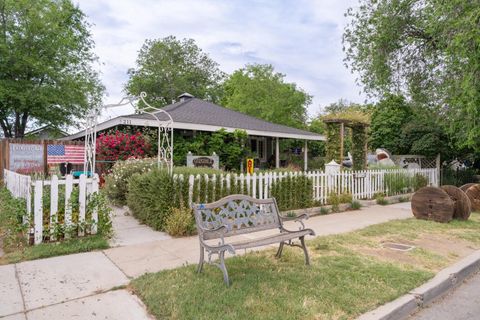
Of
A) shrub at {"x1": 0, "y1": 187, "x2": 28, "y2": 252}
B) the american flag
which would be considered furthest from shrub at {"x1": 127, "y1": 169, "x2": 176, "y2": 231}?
the american flag

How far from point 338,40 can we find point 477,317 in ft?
54.4

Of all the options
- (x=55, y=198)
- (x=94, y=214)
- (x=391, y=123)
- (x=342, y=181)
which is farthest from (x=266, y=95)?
(x=55, y=198)

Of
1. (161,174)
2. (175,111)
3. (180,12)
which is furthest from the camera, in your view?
(175,111)

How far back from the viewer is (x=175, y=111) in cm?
1495

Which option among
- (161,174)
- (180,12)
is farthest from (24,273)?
(180,12)

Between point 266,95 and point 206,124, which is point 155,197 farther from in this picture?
point 266,95

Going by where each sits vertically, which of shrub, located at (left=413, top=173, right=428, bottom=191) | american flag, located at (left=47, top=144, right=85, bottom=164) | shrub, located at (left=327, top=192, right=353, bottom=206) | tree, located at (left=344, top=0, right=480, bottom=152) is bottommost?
shrub, located at (left=327, top=192, right=353, bottom=206)

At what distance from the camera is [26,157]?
11.5 metres

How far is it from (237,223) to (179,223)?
209 cm

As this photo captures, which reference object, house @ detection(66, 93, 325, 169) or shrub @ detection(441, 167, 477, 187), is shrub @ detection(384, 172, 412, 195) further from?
shrub @ detection(441, 167, 477, 187)

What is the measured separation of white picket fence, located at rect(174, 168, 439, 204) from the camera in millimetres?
7555

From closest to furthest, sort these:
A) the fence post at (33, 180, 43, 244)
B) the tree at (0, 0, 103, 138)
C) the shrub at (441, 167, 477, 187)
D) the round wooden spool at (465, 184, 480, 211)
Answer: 1. the fence post at (33, 180, 43, 244)
2. the round wooden spool at (465, 184, 480, 211)
3. the shrub at (441, 167, 477, 187)
4. the tree at (0, 0, 103, 138)

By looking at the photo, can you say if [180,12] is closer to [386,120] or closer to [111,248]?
[111,248]

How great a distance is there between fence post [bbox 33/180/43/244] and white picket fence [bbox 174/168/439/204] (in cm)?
232
